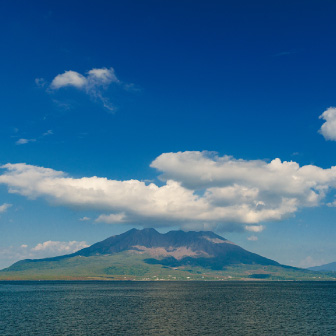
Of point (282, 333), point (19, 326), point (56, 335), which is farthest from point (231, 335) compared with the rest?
point (19, 326)

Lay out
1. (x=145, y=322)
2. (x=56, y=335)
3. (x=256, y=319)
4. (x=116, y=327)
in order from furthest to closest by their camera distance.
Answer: (x=256, y=319) → (x=145, y=322) → (x=116, y=327) → (x=56, y=335)

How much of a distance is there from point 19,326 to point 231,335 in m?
65.1

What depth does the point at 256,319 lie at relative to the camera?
126 m

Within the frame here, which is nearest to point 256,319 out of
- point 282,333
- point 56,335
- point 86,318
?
point 282,333

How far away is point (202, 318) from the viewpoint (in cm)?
12850

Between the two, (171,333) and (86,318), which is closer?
(171,333)

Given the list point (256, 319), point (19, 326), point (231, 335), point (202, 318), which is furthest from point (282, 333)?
point (19, 326)

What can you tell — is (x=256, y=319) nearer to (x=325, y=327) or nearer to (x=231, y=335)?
(x=325, y=327)

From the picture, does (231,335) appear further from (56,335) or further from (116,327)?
(56,335)

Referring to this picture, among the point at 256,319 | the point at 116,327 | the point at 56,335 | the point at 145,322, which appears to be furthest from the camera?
the point at 256,319

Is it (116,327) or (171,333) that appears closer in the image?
(171,333)

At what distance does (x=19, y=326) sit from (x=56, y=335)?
22.1m

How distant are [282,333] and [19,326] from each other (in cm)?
7932

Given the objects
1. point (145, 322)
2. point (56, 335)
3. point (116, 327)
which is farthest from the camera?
point (145, 322)
